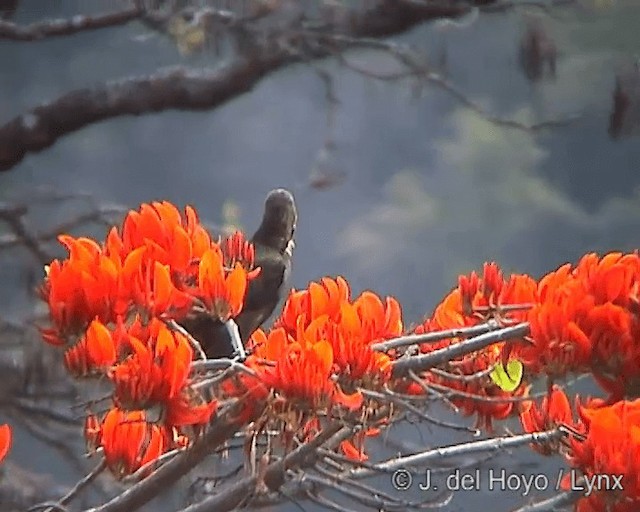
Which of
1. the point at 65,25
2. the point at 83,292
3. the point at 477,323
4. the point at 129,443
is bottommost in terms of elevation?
the point at 129,443

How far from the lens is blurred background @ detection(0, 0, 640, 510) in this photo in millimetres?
1353

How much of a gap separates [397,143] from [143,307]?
61 cm

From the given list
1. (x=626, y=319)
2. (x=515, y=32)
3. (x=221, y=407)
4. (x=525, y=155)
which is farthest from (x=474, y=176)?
(x=221, y=407)

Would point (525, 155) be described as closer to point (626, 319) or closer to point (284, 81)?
point (284, 81)

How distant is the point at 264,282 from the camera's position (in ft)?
4.02

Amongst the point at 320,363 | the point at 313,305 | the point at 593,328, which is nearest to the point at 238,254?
the point at 313,305

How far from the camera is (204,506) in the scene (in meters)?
1.07

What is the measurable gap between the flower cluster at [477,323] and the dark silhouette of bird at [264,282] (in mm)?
209

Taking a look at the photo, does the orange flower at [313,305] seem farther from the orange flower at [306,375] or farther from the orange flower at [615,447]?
the orange flower at [615,447]

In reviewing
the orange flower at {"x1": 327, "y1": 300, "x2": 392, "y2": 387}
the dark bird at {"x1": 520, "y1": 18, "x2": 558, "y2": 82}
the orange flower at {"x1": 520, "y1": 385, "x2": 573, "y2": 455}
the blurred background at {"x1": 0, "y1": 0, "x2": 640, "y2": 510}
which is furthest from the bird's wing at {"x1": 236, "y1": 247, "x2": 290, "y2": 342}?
the dark bird at {"x1": 520, "y1": 18, "x2": 558, "y2": 82}

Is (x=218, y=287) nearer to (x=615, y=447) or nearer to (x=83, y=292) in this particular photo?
(x=83, y=292)

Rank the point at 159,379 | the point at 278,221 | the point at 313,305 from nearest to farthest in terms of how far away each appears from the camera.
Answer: the point at 159,379 < the point at 313,305 < the point at 278,221

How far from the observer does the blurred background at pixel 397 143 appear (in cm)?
135

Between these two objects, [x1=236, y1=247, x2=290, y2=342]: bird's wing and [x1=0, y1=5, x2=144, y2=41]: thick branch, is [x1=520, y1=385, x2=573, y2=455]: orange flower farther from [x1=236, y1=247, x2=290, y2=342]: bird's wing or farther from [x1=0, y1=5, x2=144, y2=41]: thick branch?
[x1=0, y1=5, x2=144, y2=41]: thick branch
